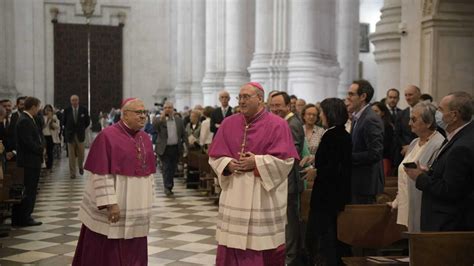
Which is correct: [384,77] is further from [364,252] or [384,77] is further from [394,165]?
[364,252]

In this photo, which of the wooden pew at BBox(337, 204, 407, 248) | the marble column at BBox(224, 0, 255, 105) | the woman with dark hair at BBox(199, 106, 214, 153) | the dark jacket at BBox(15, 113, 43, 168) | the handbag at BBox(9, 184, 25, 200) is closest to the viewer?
the wooden pew at BBox(337, 204, 407, 248)

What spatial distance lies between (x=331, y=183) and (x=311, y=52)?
8352mm

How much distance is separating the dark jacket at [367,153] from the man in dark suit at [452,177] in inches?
55.2

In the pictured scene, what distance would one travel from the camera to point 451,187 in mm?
3820

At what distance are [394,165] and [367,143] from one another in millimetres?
2717

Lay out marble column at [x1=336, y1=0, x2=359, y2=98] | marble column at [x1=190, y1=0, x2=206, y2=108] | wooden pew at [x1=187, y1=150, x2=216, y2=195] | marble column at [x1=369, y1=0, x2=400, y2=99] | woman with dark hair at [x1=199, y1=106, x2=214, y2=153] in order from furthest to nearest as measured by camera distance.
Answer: marble column at [x1=190, y1=0, x2=206, y2=108], marble column at [x1=336, y1=0, x2=359, y2=98], woman with dark hair at [x1=199, y1=106, x2=214, y2=153], marble column at [x1=369, y1=0, x2=400, y2=99], wooden pew at [x1=187, y1=150, x2=216, y2=195]

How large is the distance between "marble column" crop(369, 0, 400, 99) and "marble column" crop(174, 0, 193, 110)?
14239 mm

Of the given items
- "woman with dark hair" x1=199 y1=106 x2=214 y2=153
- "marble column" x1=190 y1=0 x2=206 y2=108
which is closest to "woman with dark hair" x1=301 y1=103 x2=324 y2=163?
"woman with dark hair" x1=199 y1=106 x2=214 y2=153

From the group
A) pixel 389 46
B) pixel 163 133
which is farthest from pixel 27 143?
pixel 389 46

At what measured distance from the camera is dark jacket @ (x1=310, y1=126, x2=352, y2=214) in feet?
16.8

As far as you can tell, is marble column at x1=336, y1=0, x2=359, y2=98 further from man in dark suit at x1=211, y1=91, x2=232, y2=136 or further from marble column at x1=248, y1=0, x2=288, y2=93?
man in dark suit at x1=211, y1=91, x2=232, y2=136

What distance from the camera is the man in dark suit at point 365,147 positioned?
5539 millimetres

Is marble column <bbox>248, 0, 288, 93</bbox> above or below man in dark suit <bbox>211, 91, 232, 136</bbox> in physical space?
above

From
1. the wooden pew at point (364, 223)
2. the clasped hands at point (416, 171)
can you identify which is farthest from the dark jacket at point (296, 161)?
the clasped hands at point (416, 171)
